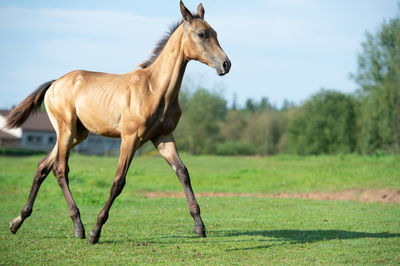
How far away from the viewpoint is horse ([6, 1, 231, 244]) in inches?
263

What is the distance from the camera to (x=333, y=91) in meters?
52.8

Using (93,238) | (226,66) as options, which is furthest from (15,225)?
(226,66)

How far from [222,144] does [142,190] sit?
166 feet

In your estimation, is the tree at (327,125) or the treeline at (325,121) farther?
the tree at (327,125)

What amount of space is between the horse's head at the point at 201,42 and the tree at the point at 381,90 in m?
31.7

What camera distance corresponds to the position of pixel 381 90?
36.6 m

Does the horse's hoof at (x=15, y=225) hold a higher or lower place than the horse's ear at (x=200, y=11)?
lower

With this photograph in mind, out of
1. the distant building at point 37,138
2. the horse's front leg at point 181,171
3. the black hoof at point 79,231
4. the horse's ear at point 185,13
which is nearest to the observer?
the horse's ear at point 185,13

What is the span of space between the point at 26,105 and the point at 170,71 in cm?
318

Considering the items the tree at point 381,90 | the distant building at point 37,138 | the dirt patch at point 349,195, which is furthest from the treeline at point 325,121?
the dirt patch at point 349,195

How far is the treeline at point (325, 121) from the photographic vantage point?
118 feet

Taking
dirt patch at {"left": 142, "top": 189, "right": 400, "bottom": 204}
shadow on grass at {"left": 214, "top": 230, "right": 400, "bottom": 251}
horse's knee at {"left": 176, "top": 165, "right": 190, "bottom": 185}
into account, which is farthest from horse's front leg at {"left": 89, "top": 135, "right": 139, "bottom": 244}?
dirt patch at {"left": 142, "top": 189, "right": 400, "bottom": 204}

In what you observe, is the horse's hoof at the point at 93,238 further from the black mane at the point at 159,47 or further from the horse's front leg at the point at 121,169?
the black mane at the point at 159,47

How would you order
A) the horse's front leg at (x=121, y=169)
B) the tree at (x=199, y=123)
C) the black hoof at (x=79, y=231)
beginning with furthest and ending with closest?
1. the tree at (x=199, y=123)
2. the black hoof at (x=79, y=231)
3. the horse's front leg at (x=121, y=169)
